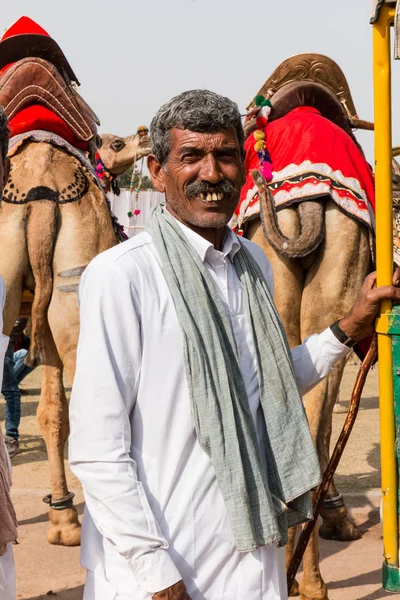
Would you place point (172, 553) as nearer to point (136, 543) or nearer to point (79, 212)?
point (136, 543)

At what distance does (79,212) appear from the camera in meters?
5.15

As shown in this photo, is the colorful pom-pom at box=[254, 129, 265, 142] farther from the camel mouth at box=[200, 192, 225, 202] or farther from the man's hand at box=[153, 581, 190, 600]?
the man's hand at box=[153, 581, 190, 600]

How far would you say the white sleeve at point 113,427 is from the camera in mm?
2119

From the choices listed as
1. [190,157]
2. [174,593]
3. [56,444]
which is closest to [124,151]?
[56,444]

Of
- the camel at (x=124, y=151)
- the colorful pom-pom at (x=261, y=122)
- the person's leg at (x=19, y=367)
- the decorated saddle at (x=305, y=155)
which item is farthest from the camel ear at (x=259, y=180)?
the person's leg at (x=19, y=367)

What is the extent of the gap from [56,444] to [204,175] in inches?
133

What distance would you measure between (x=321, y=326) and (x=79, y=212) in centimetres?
159

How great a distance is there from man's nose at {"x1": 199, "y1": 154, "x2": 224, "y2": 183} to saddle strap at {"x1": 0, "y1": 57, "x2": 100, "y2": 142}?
3286mm

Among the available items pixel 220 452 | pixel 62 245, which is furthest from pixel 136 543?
pixel 62 245

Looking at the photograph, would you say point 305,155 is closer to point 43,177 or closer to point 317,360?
point 43,177

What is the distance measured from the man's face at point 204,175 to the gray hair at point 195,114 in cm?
2

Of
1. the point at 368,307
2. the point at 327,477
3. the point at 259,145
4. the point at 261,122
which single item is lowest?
the point at 327,477

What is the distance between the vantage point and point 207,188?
94.2 inches

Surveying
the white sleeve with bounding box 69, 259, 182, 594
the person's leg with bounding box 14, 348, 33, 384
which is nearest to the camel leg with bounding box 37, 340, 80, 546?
the white sleeve with bounding box 69, 259, 182, 594
